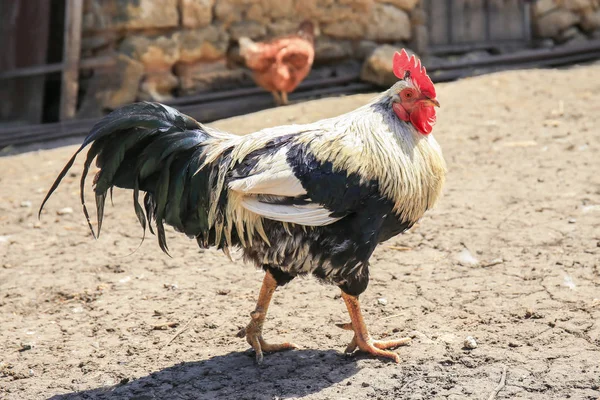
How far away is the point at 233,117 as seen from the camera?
28.6 feet

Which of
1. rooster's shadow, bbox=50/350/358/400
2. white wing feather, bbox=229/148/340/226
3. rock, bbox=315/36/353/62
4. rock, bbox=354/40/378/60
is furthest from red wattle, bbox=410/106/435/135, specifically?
rock, bbox=354/40/378/60

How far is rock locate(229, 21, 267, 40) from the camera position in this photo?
9.02 m

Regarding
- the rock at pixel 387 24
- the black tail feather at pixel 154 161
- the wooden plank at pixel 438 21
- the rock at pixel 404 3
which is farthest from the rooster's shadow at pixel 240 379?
the wooden plank at pixel 438 21

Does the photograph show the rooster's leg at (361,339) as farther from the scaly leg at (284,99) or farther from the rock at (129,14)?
the rock at (129,14)

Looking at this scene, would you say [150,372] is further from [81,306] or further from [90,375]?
[81,306]

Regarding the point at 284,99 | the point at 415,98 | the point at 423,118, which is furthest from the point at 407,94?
the point at 284,99

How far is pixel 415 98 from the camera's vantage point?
410 centimetres

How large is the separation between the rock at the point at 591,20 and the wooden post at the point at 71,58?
7.67 meters

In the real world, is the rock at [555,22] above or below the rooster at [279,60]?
above

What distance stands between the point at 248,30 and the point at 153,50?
123 cm

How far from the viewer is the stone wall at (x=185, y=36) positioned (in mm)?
8477

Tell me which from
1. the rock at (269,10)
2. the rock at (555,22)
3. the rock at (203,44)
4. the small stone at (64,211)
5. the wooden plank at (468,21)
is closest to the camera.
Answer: the small stone at (64,211)

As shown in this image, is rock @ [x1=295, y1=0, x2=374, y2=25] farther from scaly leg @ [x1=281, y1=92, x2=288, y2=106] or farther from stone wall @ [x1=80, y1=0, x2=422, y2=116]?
scaly leg @ [x1=281, y1=92, x2=288, y2=106]

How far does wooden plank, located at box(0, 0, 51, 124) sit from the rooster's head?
6.08 m
